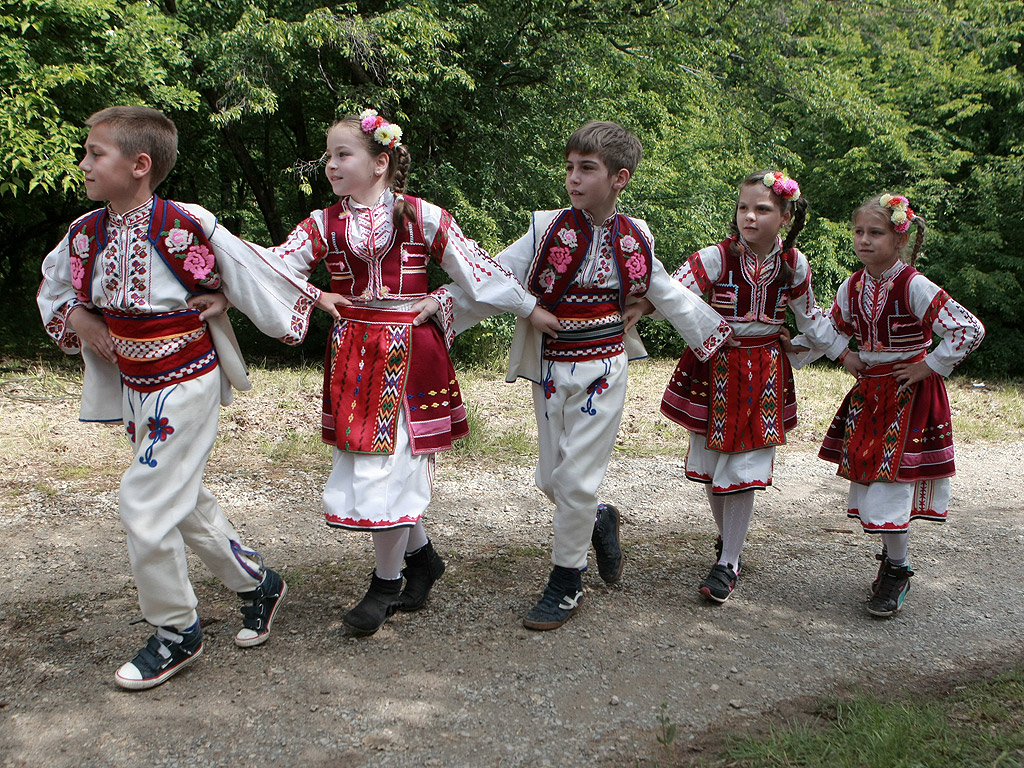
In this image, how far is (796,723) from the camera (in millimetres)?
2688

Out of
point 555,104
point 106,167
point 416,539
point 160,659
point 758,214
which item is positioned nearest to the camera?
point 106,167

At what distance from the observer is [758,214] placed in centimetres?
360

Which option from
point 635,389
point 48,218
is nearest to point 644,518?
point 635,389

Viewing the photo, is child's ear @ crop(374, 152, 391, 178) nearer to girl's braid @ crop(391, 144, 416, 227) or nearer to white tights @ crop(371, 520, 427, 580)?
girl's braid @ crop(391, 144, 416, 227)

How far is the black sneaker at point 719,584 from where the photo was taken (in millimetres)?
3668

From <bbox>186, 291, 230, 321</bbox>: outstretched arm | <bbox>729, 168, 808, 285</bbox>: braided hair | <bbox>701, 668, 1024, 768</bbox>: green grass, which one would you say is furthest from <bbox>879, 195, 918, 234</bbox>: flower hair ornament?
<bbox>186, 291, 230, 321</bbox>: outstretched arm

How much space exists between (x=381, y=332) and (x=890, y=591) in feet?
7.70

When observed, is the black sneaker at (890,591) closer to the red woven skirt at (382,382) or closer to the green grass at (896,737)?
the green grass at (896,737)

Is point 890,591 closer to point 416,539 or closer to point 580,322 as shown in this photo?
point 580,322

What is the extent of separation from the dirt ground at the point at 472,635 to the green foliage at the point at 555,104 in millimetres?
4678

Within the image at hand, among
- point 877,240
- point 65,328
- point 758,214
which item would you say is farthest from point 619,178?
point 65,328

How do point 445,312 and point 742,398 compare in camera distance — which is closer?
point 445,312

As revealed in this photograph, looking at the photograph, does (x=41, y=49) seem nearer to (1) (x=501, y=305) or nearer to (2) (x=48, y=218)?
(2) (x=48, y=218)

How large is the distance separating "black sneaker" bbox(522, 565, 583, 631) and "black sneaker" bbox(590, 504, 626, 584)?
1.03ft
